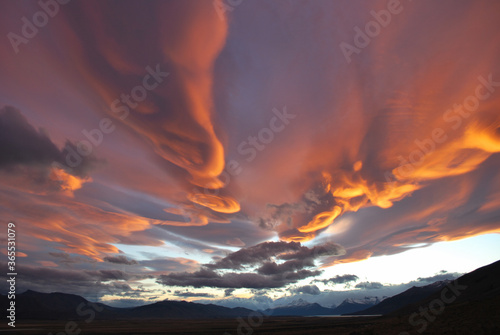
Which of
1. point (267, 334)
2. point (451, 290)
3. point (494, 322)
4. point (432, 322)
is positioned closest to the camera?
point (494, 322)

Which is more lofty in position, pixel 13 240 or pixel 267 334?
pixel 13 240

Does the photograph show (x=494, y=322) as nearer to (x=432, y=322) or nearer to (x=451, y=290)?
(x=432, y=322)

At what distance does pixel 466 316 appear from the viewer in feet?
152

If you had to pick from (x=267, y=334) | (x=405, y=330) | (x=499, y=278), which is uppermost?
(x=499, y=278)

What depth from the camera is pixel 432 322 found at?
51.4 metres

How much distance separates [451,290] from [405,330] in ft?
637

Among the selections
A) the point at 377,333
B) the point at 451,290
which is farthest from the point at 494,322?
the point at 451,290

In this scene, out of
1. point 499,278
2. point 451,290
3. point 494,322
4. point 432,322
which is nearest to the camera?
point 494,322

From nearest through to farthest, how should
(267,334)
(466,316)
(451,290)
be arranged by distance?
(466,316) → (267,334) → (451,290)

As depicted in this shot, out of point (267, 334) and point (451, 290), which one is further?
point (451, 290)

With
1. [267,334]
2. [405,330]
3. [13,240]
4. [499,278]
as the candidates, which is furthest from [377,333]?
[499,278]

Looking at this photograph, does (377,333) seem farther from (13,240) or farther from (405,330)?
(13,240)

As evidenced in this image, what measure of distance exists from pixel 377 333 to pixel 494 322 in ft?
71.2

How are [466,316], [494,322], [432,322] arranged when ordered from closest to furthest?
1. [494,322]
2. [466,316]
3. [432,322]
